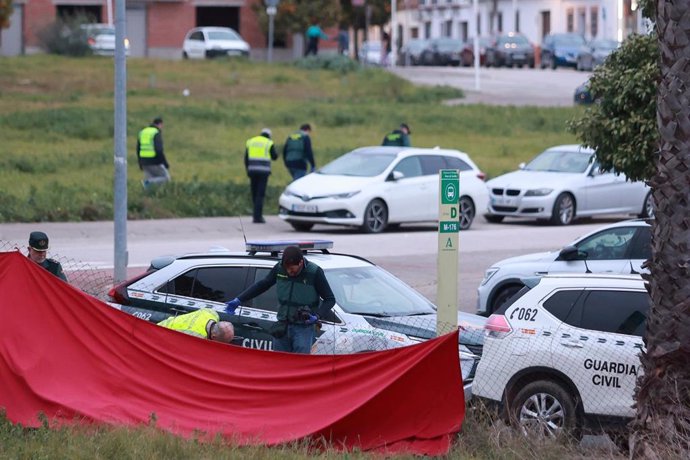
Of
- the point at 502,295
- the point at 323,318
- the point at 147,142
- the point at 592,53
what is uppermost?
the point at 592,53

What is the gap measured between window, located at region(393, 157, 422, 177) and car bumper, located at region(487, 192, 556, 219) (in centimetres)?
228

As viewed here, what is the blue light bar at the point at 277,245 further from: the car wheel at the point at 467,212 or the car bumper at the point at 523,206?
the car bumper at the point at 523,206

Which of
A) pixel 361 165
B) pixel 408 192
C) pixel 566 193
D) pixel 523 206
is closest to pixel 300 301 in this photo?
pixel 408 192

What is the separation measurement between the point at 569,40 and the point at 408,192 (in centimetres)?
4294

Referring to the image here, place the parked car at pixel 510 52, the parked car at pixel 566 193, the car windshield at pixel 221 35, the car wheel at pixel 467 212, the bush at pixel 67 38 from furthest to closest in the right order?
1. the parked car at pixel 510 52
2. the car windshield at pixel 221 35
3. the bush at pixel 67 38
4. the parked car at pixel 566 193
5. the car wheel at pixel 467 212

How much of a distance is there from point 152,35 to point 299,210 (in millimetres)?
44546

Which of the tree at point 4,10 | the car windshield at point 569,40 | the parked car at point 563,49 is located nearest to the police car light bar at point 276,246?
the tree at point 4,10

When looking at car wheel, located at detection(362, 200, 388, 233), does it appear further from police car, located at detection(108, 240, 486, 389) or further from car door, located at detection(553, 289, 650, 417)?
car door, located at detection(553, 289, 650, 417)

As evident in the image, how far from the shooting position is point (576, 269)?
49.9 feet

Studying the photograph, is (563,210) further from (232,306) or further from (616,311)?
(232,306)

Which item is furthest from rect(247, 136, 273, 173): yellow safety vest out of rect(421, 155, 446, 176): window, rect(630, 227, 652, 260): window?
rect(630, 227, 652, 260): window

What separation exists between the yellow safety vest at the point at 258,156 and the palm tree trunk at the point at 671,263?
16.0 meters

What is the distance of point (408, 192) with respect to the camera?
2425cm

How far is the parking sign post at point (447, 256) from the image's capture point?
390 inches
